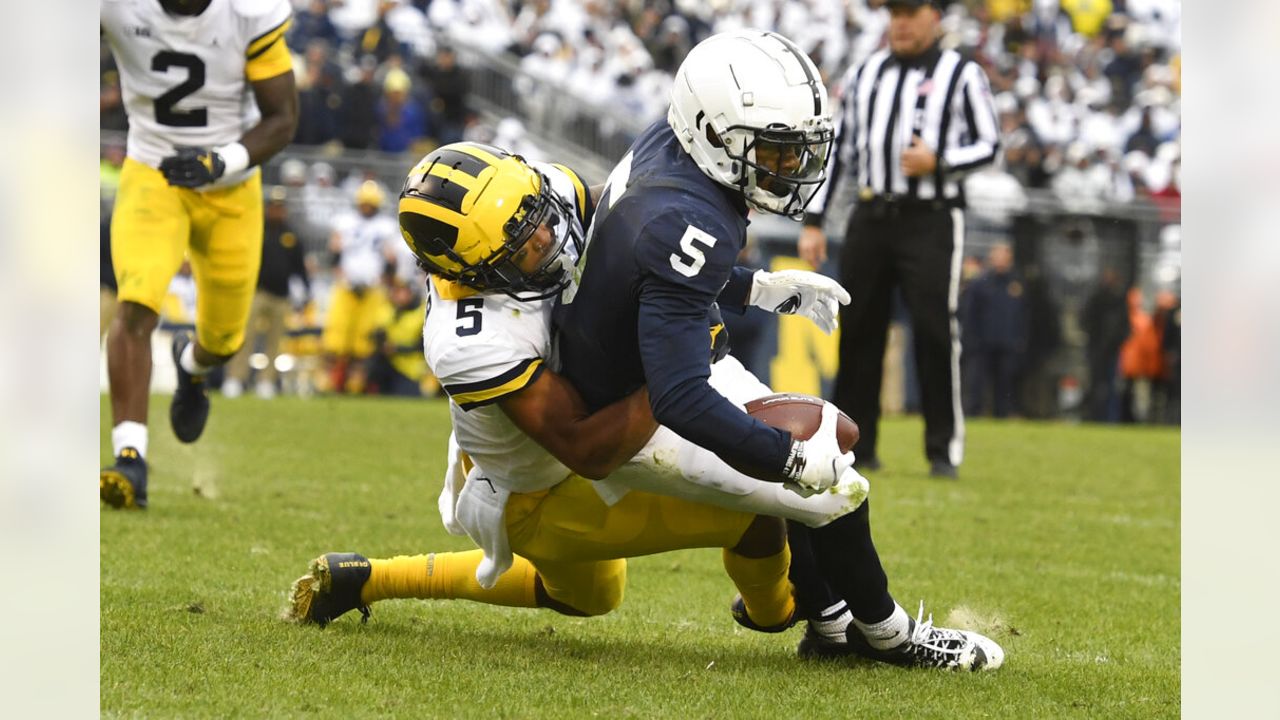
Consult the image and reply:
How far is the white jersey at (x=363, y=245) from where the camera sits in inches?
526

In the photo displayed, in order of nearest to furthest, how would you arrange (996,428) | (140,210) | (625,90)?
1. (140,210)
2. (996,428)
3. (625,90)

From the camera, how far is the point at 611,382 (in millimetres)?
3307

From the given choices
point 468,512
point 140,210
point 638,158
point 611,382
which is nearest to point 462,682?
point 468,512

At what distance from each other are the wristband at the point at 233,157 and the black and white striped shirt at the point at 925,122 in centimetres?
291

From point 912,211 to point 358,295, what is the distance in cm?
694

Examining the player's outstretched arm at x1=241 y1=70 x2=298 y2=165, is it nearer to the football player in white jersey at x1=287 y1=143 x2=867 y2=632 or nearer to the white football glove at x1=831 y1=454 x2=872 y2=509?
the football player in white jersey at x1=287 y1=143 x2=867 y2=632

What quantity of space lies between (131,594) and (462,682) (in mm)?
1249

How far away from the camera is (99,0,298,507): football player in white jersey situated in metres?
5.52

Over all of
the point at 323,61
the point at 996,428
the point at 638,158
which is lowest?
the point at 996,428

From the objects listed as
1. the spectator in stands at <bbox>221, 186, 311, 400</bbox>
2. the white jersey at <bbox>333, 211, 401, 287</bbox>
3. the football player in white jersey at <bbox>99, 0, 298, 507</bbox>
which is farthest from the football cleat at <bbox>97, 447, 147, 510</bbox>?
the white jersey at <bbox>333, 211, 401, 287</bbox>

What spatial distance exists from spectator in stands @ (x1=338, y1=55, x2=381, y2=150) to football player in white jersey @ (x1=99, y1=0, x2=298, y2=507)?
9.54 metres

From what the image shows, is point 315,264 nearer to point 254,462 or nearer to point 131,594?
point 254,462

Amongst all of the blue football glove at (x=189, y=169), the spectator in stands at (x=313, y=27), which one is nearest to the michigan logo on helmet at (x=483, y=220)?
the blue football glove at (x=189, y=169)
